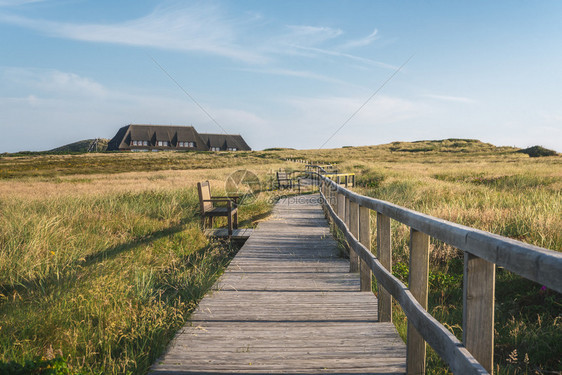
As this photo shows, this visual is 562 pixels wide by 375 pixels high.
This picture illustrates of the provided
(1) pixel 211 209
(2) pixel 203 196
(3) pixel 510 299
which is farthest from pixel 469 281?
(1) pixel 211 209

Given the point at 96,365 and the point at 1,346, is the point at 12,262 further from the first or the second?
the point at 96,365

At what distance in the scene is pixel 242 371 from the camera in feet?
8.41

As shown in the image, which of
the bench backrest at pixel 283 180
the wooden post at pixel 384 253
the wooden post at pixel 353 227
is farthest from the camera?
the bench backrest at pixel 283 180

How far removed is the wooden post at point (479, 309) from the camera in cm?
160

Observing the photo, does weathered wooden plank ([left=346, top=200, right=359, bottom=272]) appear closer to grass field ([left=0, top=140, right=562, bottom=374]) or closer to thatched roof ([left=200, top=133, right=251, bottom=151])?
grass field ([left=0, top=140, right=562, bottom=374])

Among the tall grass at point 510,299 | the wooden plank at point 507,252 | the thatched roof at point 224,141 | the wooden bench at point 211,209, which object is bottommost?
the tall grass at point 510,299

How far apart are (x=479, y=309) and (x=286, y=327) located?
2.02 m

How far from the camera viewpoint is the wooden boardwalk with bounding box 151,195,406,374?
2656mm

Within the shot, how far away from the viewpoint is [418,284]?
7.80ft

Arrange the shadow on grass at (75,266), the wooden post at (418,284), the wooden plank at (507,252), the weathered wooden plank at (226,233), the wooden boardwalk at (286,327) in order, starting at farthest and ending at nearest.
Answer: the weathered wooden plank at (226,233), the shadow on grass at (75,266), the wooden boardwalk at (286,327), the wooden post at (418,284), the wooden plank at (507,252)

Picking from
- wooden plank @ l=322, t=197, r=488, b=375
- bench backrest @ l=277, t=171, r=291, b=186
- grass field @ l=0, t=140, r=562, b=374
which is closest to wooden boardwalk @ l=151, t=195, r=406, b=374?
grass field @ l=0, t=140, r=562, b=374

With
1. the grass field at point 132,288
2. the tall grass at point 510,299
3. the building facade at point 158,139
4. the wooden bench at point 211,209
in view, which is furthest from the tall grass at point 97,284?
the building facade at point 158,139

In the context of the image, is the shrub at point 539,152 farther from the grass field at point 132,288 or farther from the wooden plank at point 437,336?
the wooden plank at point 437,336

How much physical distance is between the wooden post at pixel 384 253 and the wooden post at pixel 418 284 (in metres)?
0.76
